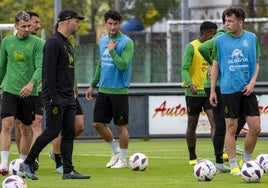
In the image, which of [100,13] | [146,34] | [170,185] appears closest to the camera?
[170,185]

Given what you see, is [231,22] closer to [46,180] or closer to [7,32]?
[46,180]

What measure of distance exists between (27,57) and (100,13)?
18.3 metres

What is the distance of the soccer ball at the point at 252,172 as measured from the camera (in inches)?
571

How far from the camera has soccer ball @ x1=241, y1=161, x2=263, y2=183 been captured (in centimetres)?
1450

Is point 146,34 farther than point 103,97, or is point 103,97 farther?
point 146,34

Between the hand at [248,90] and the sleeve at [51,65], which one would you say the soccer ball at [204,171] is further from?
the sleeve at [51,65]

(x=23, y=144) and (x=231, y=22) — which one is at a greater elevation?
(x=231, y=22)

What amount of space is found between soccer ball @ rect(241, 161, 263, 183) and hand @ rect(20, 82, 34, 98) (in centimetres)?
371

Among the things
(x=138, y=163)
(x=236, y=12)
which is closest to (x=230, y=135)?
(x=236, y=12)

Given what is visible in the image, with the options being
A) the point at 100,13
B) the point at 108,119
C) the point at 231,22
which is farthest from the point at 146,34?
the point at 231,22

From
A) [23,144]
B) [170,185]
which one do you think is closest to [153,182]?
[170,185]

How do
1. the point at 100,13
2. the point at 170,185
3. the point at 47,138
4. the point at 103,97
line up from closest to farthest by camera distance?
the point at 170,185, the point at 47,138, the point at 103,97, the point at 100,13

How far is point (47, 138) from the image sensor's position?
50.4 feet

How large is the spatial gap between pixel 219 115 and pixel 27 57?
3.00m
